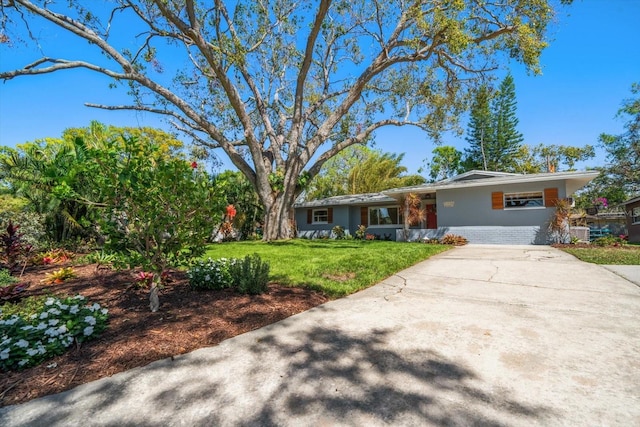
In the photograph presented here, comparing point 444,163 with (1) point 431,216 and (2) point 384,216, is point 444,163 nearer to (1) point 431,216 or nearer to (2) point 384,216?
(2) point 384,216

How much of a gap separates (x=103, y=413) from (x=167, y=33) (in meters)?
13.5

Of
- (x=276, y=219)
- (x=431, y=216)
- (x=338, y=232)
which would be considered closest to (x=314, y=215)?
(x=338, y=232)

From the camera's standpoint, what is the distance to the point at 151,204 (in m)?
3.10

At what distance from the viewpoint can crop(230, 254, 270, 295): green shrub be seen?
423cm

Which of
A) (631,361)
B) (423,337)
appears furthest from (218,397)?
(631,361)

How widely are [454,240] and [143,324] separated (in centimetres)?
1270

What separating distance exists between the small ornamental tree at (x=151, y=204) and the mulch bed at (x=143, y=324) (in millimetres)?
615

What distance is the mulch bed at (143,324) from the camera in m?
2.13

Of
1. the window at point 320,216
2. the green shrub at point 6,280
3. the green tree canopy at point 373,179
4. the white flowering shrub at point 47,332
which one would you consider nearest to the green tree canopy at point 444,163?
the green tree canopy at point 373,179

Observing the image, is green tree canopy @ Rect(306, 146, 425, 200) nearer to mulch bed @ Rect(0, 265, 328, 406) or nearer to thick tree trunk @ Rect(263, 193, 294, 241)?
thick tree trunk @ Rect(263, 193, 294, 241)

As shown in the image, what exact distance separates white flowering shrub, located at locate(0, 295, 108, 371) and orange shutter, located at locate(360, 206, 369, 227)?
17128 mm

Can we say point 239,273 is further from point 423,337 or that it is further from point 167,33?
point 167,33

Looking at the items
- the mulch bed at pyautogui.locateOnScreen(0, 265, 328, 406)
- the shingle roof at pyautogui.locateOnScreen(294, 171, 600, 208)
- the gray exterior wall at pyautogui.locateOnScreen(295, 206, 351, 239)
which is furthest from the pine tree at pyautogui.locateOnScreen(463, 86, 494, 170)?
the mulch bed at pyautogui.locateOnScreen(0, 265, 328, 406)

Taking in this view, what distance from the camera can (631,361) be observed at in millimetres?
2240
